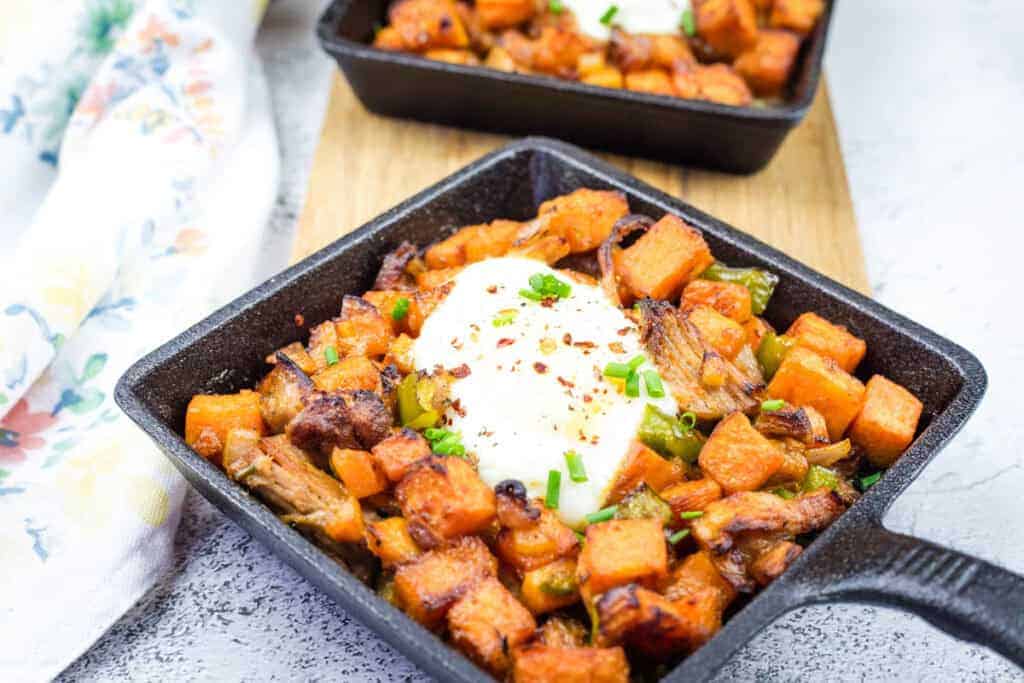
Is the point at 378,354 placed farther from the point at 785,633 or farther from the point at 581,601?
the point at 785,633

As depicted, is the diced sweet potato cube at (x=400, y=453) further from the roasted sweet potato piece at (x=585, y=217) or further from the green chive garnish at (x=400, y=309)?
the roasted sweet potato piece at (x=585, y=217)

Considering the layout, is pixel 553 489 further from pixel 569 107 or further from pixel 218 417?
pixel 569 107

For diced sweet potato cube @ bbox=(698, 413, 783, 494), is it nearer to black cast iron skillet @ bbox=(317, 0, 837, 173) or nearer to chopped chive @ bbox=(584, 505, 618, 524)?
chopped chive @ bbox=(584, 505, 618, 524)

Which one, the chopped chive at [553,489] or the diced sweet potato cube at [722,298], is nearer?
the chopped chive at [553,489]

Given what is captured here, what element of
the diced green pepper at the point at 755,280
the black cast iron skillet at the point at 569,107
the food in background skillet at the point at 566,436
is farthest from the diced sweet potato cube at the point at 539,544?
the black cast iron skillet at the point at 569,107

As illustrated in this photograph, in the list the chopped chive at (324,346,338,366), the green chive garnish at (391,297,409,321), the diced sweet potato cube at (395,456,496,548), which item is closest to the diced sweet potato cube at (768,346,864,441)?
the diced sweet potato cube at (395,456,496,548)

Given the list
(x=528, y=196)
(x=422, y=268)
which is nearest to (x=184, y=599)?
(x=422, y=268)
